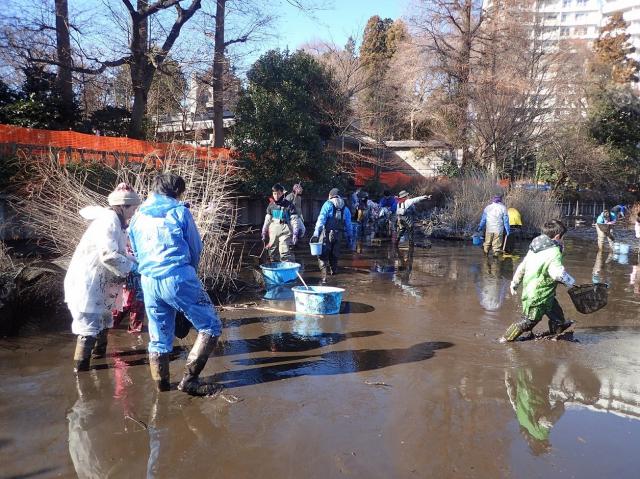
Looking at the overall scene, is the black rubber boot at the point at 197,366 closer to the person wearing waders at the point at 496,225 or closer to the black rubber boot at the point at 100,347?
the black rubber boot at the point at 100,347

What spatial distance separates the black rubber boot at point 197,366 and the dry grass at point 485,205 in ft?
46.7

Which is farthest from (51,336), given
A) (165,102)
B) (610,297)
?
(165,102)

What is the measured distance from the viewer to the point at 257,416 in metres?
3.86

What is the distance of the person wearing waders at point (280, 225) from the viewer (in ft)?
29.8

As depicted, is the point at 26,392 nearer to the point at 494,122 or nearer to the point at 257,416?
the point at 257,416

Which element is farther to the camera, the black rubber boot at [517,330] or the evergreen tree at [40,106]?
the evergreen tree at [40,106]

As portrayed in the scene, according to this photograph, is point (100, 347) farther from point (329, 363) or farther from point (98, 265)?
point (329, 363)

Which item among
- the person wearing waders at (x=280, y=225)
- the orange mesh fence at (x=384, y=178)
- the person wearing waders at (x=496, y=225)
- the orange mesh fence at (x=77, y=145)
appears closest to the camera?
the person wearing waders at (x=280, y=225)

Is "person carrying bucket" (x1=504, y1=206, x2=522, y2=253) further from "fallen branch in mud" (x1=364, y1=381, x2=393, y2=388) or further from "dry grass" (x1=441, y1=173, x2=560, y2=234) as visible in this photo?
"fallen branch in mud" (x1=364, y1=381, x2=393, y2=388)

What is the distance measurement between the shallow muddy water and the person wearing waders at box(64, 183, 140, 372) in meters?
0.42

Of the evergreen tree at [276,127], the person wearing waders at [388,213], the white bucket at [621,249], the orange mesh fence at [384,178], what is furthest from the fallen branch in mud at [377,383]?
the orange mesh fence at [384,178]

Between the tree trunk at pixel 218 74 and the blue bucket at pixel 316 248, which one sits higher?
the tree trunk at pixel 218 74

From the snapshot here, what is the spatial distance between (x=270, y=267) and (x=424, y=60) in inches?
803

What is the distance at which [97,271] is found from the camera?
4531mm
